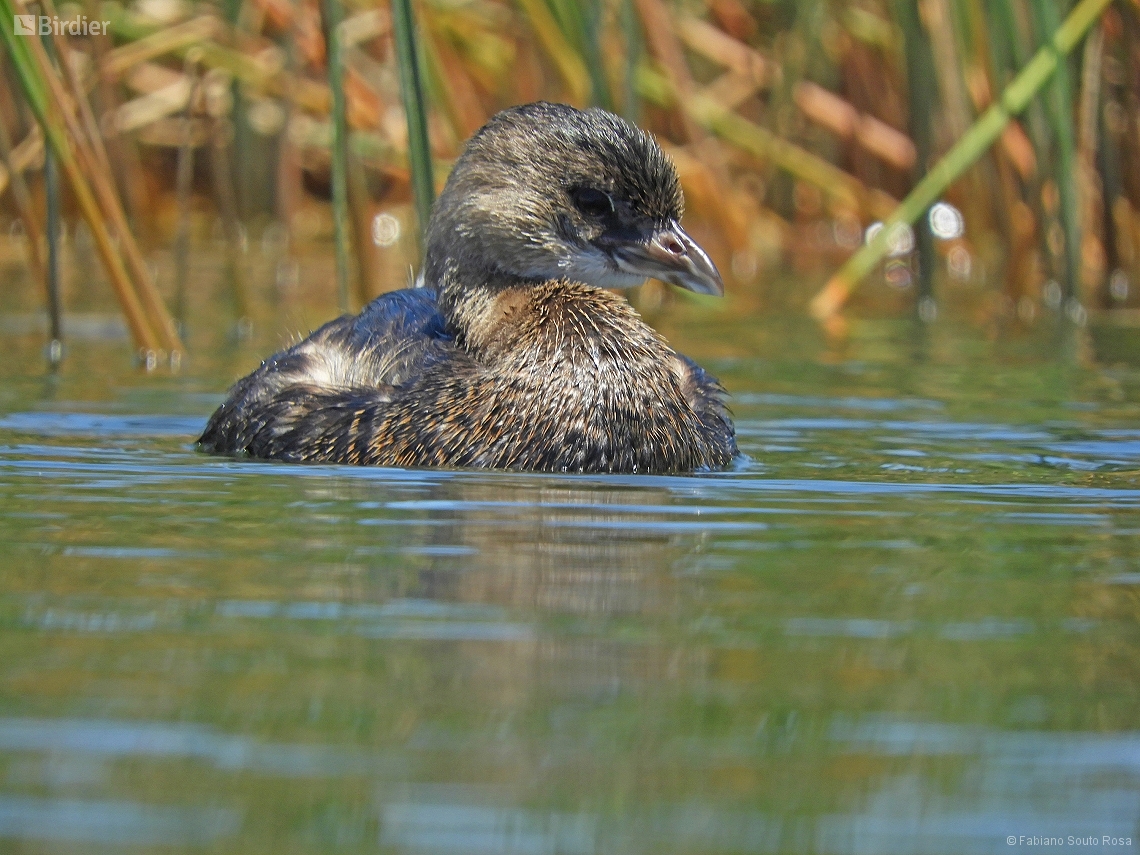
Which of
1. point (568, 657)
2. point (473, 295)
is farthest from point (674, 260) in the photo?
point (568, 657)

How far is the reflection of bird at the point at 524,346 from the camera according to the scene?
5953mm

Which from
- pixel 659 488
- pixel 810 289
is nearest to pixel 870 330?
pixel 810 289

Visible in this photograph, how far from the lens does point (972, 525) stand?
196 inches

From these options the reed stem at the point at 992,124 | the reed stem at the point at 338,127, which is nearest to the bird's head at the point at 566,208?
the reed stem at the point at 338,127

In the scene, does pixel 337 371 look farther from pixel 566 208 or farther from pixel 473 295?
pixel 566 208

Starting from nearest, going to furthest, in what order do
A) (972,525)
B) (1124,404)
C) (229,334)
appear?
(972,525)
(1124,404)
(229,334)

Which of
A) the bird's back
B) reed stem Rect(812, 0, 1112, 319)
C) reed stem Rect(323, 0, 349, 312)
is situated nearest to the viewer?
the bird's back

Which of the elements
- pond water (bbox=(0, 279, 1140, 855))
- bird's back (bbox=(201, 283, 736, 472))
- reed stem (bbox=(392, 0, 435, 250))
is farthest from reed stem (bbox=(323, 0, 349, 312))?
pond water (bbox=(0, 279, 1140, 855))

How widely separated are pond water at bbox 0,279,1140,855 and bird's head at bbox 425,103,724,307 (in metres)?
0.77

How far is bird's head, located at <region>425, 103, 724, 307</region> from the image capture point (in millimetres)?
6328

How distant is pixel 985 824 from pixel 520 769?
597 mm

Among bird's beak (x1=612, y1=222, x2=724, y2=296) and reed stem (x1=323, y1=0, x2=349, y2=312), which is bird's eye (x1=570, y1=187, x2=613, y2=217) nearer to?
bird's beak (x1=612, y1=222, x2=724, y2=296)

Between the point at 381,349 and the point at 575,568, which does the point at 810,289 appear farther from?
the point at 575,568

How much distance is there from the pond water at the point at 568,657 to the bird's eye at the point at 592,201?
0.94m
